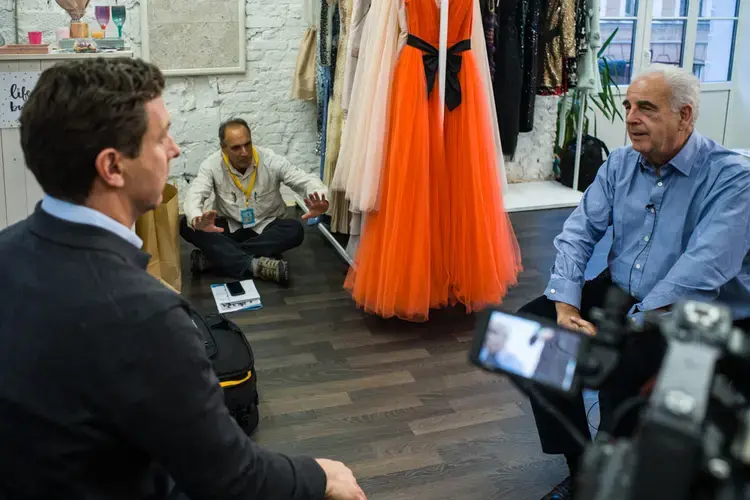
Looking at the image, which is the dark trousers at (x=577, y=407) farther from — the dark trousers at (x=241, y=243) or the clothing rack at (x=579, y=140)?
the clothing rack at (x=579, y=140)

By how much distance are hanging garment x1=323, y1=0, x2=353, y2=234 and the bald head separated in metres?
1.87

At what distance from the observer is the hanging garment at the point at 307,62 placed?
4699mm

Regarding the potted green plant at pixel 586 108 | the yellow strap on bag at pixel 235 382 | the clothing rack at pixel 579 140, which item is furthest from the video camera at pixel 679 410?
the potted green plant at pixel 586 108

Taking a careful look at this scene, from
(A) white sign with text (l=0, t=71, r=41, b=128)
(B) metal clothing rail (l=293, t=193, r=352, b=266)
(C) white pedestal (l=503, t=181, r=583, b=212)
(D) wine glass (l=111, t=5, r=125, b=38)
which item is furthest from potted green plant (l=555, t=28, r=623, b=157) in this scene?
(A) white sign with text (l=0, t=71, r=41, b=128)

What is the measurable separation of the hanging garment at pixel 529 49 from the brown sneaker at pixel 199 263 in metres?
2.26

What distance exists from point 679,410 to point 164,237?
310cm

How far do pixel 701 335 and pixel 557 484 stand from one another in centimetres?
178

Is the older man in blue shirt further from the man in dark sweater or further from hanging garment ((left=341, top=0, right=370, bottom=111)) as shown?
hanging garment ((left=341, top=0, right=370, bottom=111))

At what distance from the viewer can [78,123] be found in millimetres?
1152

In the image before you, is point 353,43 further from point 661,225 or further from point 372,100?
point 661,225

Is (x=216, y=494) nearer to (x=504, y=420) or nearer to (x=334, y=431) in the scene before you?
(x=334, y=431)

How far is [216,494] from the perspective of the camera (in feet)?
3.81

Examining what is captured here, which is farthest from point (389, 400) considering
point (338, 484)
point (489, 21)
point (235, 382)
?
point (489, 21)

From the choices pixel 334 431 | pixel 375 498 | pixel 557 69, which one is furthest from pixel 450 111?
pixel 557 69
